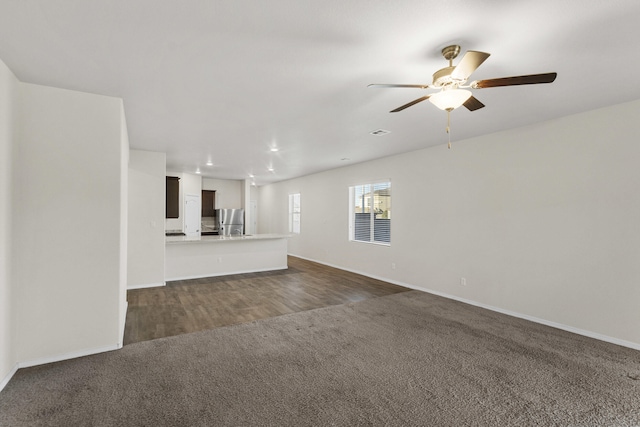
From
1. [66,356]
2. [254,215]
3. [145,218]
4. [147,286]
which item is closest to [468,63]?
[66,356]

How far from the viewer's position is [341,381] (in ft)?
7.97

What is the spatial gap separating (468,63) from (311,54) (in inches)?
41.8

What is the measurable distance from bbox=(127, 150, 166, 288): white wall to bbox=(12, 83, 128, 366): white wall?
239 centimetres

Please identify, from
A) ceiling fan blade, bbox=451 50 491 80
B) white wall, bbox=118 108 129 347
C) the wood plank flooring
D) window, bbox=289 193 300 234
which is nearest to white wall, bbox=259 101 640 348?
the wood plank flooring

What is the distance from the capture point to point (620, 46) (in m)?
2.05

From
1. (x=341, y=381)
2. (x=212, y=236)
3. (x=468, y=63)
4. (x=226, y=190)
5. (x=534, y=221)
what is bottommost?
(x=341, y=381)

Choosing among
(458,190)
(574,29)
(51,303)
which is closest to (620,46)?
(574,29)

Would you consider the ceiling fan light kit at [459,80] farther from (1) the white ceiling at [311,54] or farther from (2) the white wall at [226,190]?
(2) the white wall at [226,190]

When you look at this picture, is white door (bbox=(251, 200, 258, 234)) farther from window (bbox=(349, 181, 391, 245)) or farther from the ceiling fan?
the ceiling fan

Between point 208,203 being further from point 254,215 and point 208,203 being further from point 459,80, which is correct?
point 459,80

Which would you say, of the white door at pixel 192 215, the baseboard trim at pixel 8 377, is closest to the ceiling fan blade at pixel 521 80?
the baseboard trim at pixel 8 377

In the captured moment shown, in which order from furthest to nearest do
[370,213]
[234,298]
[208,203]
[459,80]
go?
[208,203] → [370,213] → [234,298] → [459,80]

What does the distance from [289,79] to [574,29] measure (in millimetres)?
1992

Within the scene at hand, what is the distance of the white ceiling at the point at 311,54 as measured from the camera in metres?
1.70
